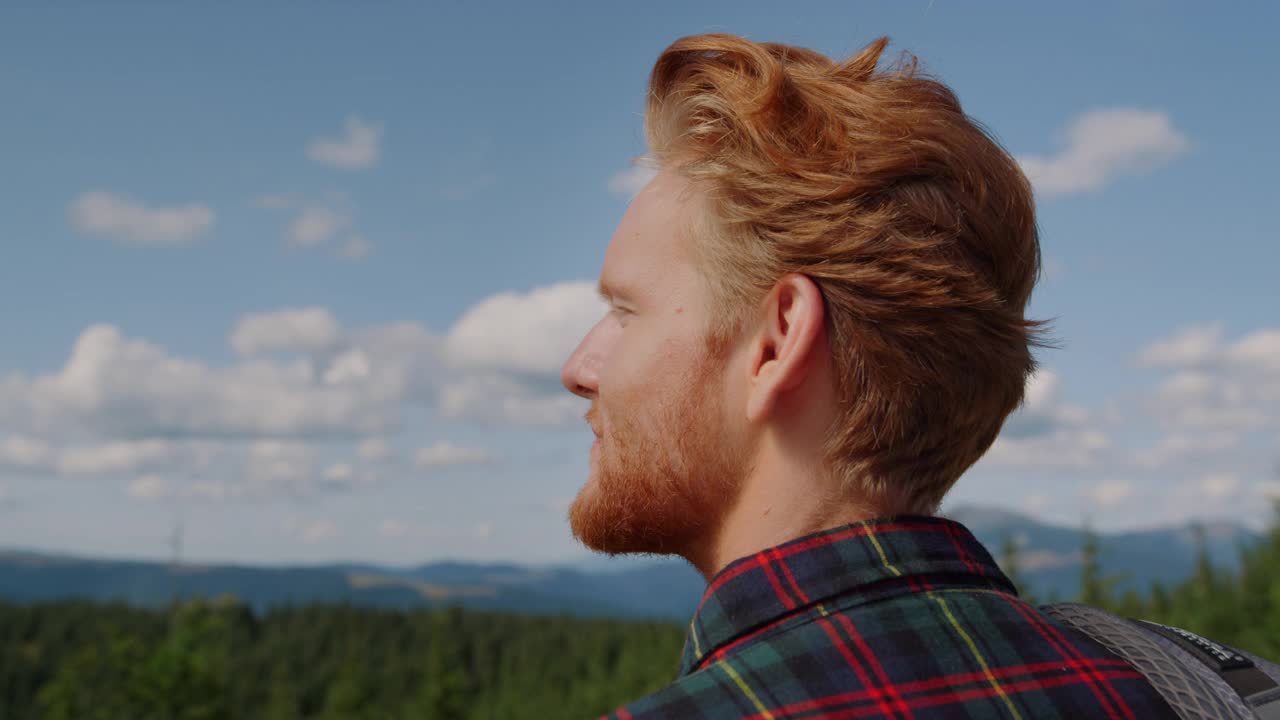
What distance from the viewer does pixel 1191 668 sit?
1689mm

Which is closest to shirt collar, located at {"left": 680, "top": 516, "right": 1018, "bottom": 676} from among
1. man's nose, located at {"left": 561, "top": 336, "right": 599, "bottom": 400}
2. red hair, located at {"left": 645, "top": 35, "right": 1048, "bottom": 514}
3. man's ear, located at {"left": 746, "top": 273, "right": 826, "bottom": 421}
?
red hair, located at {"left": 645, "top": 35, "right": 1048, "bottom": 514}

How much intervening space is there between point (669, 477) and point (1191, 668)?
2.89ft

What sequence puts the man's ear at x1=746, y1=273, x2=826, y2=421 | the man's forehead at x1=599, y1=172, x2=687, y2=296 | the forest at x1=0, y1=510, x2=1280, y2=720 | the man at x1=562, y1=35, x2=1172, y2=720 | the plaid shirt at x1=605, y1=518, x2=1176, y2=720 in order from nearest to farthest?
1. the plaid shirt at x1=605, y1=518, x2=1176, y2=720
2. the man at x1=562, y1=35, x2=1172, y2=720
3. the man's ear at x1=746, y1=273, x2=826, y2=421
4. the man's forehead at x1=599, y1=172, x2=687, y2=296
5. the forest at x1=0, y1=510, x2=1280, y2=720

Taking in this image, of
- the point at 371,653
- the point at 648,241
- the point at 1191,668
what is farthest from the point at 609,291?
the point at 371,653

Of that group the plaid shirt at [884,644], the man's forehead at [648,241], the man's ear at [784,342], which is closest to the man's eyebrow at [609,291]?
the man's forehead at [648,241]

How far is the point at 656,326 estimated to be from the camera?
1831mm

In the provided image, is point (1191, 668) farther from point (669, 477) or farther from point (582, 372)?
point (582, 372)

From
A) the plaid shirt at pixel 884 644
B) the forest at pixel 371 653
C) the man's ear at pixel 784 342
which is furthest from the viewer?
the forest at pixel 371 653

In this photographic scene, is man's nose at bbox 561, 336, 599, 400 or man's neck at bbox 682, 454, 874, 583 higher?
man's nose at bbox 561, 336, 599, 400

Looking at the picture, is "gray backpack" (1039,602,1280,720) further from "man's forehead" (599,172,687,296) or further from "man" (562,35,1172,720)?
"man's forehead" (599,172,687,296)

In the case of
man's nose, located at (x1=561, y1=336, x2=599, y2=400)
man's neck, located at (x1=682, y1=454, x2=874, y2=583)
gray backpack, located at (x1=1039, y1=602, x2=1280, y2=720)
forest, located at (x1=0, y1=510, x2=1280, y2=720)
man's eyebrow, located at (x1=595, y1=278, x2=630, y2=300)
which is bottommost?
forest, located at (x1=0, y1=510, x2=1280, y2=720)

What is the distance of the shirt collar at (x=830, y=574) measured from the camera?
63.4 inches

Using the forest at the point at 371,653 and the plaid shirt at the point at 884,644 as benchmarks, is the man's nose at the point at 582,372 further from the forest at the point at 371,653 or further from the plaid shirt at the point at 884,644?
the forest at the point at 371,653

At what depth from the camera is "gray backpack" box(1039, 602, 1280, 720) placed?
1.63 meters
